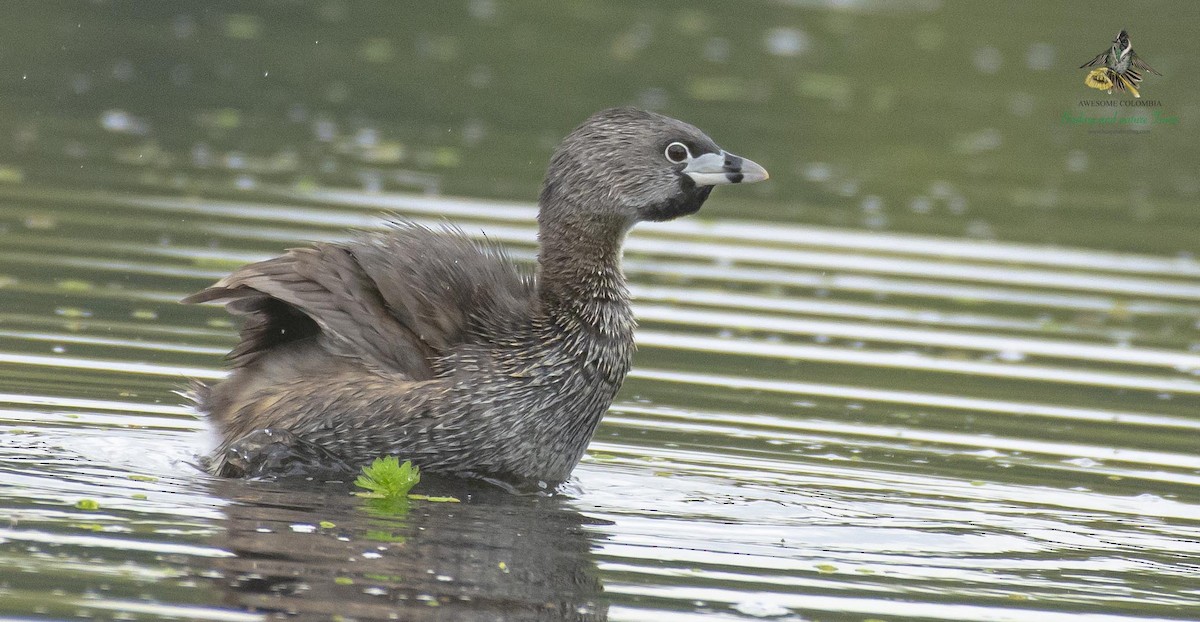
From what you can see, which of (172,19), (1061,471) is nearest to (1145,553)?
(1061,471)

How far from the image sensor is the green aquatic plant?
30.0 feet

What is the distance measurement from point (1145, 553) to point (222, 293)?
4.49 metres

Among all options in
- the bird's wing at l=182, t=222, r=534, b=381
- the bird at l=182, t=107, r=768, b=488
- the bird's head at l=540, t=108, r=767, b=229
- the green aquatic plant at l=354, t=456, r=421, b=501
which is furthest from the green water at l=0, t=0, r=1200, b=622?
the bird's head at l=540, t=108, r=767, b=229

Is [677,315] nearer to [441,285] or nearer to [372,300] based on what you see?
[441,285]

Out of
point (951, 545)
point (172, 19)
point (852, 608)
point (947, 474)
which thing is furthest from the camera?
point (172, 19)

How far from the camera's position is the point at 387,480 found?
9.16 meters

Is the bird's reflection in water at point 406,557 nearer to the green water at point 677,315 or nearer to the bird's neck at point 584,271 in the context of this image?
the green water at point 677,315

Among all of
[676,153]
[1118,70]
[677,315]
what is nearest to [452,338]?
[676,153]

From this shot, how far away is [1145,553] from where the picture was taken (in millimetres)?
9273

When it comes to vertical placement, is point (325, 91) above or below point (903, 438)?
above

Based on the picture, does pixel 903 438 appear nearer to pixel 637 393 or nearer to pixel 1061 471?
pixel 1061 471

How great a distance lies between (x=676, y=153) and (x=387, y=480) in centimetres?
267

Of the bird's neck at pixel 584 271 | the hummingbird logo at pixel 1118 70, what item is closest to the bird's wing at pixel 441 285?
the bird's neck at pixel 584 271

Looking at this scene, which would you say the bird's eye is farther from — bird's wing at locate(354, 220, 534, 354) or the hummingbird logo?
the hummingbird logo
